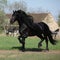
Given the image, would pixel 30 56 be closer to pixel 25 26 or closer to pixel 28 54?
pixel 28 54

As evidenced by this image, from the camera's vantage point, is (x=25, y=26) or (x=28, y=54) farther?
(x=25, y=26)

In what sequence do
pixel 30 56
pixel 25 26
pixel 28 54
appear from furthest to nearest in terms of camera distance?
pixel 25 26 < pixel 28 54 < pixel 30 56

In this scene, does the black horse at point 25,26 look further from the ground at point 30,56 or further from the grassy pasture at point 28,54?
the ground at point 30,56

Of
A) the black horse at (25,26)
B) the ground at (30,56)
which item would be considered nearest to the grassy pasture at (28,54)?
the ground at (30,56)

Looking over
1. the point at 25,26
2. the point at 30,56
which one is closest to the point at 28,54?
the point at 30,56

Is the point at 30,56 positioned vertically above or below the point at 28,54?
above

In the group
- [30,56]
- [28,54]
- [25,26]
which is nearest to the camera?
[30,56]

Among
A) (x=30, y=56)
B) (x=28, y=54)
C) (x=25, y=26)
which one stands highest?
(x=25, y=26)

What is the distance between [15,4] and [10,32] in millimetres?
39127

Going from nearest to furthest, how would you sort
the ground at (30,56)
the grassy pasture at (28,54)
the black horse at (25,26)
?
1. the ground at (30,56)
2. the grassy pasture at (28,54)
3. the black horse at (25,26)

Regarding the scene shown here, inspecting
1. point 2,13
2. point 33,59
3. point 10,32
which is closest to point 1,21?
point 2,13

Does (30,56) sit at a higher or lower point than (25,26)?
lower

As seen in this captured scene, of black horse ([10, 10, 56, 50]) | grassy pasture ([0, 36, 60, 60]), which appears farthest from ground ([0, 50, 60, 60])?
black horse ([10, 10, 56, 50])

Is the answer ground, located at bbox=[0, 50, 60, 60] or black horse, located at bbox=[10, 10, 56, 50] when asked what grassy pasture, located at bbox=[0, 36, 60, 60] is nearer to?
ground, located at bbox=[0, 50, 60, 60]
